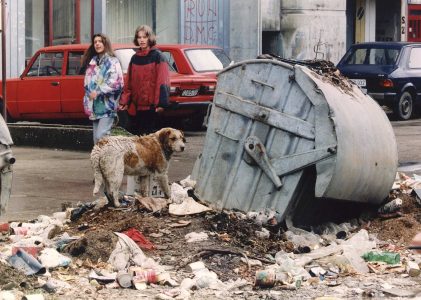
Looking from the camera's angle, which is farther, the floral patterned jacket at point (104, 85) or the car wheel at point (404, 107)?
the car wheel at point (404, 107)

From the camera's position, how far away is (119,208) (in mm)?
10195

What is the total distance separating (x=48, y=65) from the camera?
20.7 meters

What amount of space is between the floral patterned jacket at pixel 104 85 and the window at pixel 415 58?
12.9 m

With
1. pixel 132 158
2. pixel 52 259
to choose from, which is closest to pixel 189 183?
pixel 132 158

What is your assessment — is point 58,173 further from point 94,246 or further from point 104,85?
point 94,246

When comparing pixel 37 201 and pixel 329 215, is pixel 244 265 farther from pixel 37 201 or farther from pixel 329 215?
pixel 37 201

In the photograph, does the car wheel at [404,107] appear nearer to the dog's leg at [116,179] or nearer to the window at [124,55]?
the window at [124,55]

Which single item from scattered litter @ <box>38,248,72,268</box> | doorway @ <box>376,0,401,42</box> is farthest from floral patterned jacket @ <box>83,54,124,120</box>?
doorway @ <box>376,0,401,42</box>

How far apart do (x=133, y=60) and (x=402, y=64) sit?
1280cm

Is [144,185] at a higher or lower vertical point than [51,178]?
higher

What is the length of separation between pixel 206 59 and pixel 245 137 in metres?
10.8

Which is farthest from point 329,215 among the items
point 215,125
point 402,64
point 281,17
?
point 281,17

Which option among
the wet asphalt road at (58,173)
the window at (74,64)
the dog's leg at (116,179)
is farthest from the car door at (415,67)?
the dog's leg at (116,179)

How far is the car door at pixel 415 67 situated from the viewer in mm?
24469
